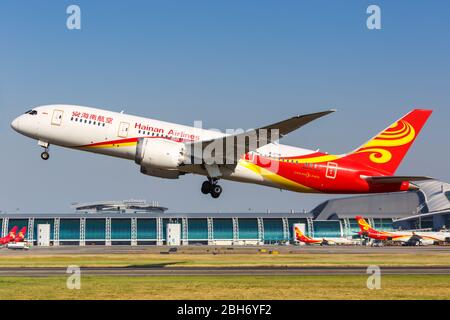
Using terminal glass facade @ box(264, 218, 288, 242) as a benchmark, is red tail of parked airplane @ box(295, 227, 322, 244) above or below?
below

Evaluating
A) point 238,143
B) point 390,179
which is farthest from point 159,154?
point 390,179

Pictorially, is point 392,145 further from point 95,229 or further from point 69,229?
point 69,229

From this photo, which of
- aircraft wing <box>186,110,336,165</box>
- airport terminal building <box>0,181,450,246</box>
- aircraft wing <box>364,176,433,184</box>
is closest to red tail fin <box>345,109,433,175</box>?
aircraft wing <box>364,176,433,184</box>

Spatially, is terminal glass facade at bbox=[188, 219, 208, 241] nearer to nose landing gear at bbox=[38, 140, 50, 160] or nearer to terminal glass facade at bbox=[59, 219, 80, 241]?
terminal glass facade at bbox=[59, 219, 80, 241]

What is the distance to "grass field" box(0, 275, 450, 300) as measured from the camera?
106ft

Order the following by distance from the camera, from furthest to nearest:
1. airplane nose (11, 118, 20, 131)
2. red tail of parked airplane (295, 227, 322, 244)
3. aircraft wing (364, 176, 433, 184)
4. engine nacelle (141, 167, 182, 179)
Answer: red tail of parked airplane (295, 227, 322, 244) → airplane nose (11, 118, 20, 131) → engine nacelle (141, 167, 182, 179) → aircraft wing (364, 176, 433, 184)

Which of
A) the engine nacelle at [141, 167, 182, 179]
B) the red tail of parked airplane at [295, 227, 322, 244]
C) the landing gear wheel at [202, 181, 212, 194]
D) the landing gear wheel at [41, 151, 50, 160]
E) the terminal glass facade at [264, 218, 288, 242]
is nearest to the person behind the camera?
the engine nacelle at [141, 167, 182, 179]

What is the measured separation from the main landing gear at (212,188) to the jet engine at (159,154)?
3.85 meters

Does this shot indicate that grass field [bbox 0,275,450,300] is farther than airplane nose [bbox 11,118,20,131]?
No

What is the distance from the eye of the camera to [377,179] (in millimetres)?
50688

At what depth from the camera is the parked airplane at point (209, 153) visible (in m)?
46.8

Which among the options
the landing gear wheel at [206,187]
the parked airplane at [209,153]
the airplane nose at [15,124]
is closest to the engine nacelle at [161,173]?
the parked airplane at [209,153]
